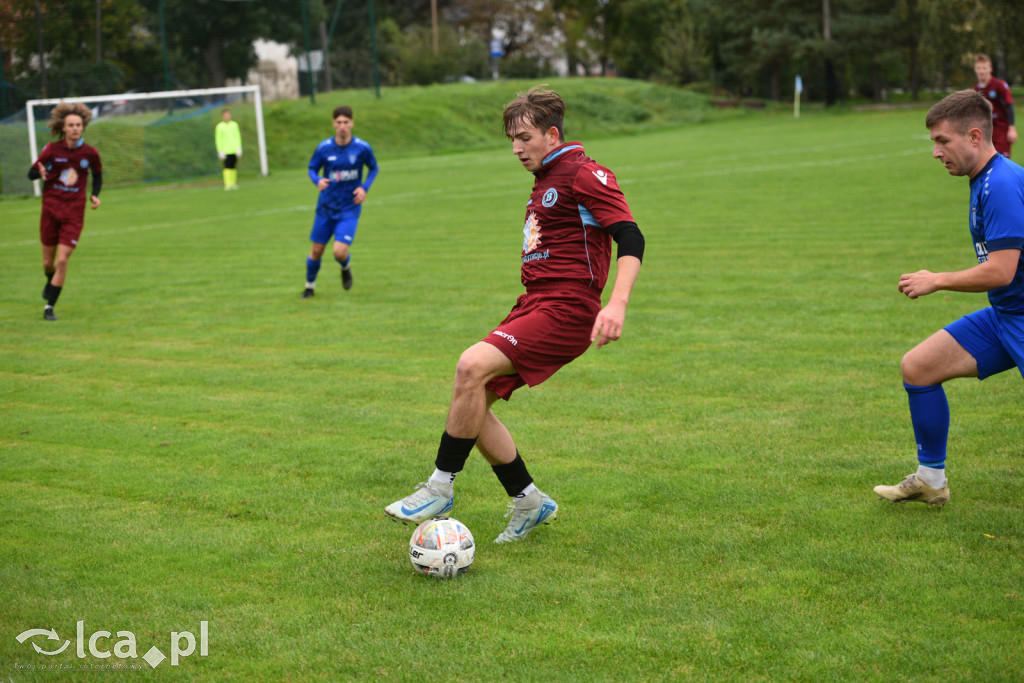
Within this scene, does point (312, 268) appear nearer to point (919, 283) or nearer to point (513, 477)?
point (513, 477)

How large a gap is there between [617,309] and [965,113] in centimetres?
198

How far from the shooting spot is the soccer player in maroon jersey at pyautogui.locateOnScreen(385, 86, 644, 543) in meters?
4.45

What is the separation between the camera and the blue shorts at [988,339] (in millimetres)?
4660

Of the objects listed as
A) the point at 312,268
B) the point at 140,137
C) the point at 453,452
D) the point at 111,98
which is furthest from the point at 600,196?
the point at 140,137

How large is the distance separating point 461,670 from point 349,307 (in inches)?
324

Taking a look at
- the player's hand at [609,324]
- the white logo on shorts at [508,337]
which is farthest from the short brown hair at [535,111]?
the player's hand at [609,324]

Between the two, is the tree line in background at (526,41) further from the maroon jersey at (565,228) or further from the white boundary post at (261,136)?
the maroon jersey at (565,228)

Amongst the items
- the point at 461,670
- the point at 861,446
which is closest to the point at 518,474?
the point at 461,670

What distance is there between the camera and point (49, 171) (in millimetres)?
11625

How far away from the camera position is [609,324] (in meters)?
4.03

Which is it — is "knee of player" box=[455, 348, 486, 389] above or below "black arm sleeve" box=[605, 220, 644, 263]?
below

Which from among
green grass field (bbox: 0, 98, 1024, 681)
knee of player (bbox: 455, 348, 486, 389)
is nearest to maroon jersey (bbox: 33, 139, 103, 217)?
green grass field (bbox: 0, 98, 1024, 681)

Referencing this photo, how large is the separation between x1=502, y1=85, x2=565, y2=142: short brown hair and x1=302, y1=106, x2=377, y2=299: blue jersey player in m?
7.81
